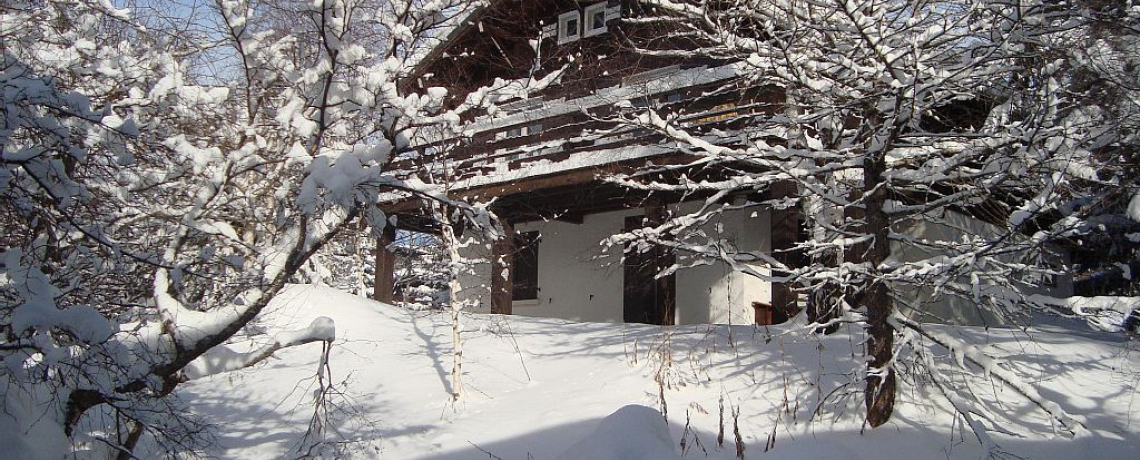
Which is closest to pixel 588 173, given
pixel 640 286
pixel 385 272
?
pixel 640 286

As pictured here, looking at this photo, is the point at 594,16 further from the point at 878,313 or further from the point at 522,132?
the point at 878,313

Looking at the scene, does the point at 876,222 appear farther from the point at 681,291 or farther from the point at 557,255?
the point at 557,255

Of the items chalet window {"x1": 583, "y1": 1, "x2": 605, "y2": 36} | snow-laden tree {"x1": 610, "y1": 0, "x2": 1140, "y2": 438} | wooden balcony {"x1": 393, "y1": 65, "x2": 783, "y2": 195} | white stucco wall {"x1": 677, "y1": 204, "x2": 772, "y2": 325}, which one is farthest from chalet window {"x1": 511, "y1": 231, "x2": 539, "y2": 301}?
snow-laden tree {"x1": 610, "y1": 0, "x2": 1140, "y2": 438}

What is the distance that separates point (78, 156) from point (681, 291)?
34.9 feet

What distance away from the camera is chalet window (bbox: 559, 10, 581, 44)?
14.7 metres

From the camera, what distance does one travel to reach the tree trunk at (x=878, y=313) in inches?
272

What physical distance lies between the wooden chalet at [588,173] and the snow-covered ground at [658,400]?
1.33 m

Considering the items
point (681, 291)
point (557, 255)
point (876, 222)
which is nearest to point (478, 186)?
point (557, 255)

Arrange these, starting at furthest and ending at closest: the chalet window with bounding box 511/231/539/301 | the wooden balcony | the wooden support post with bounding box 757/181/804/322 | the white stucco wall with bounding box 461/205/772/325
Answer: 1. the chalet window with bounding box 511/231/539/301
2. the white stucco wall with bounding box 461/205/772/325
3. the wooden balcony
4. the wooden support post with bounding box 757/181/804/322

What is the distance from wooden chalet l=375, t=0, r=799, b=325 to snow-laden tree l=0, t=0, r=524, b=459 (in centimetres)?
484

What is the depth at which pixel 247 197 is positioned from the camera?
587 centimetres

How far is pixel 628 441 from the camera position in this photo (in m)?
5.94

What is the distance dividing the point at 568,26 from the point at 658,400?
905 cm

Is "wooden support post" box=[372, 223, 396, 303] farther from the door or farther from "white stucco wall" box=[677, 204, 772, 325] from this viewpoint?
"white stucco wall" box=[677, 204, 772, 325]
